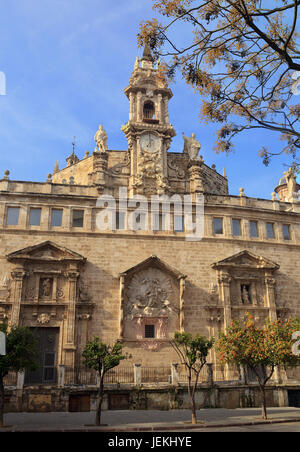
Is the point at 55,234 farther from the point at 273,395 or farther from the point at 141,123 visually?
the point at 273,395

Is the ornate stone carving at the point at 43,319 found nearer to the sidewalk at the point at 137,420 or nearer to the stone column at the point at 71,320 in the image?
the stone column at the point at 71,320

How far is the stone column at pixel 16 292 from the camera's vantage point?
25.4 metres

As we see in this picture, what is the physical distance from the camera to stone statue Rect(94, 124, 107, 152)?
31.6 metres

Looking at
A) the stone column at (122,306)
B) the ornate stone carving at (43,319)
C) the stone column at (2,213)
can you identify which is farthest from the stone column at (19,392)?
the stone column at (2,213)

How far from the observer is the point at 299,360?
21.2m

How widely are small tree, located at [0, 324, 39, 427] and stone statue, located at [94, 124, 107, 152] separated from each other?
16404 mm

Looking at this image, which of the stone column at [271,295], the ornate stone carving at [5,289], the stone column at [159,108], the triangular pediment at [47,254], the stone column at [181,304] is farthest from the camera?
the stone column at [159,108]

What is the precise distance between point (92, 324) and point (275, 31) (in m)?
20.6

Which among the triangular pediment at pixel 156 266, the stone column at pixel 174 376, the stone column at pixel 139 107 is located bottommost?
the stone column at pixel 174 376

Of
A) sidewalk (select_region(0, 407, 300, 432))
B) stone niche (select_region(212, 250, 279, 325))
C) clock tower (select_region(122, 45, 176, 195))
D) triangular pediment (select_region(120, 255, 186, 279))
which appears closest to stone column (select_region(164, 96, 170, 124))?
clock tower (select_region(122, 45, 176, 195))

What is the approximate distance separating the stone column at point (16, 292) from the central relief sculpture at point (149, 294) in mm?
6772

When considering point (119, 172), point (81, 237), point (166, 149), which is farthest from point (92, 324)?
point (166, 149)

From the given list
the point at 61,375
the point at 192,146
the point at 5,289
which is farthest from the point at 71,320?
the point at 192,146

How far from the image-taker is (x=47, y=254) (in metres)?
27.5
